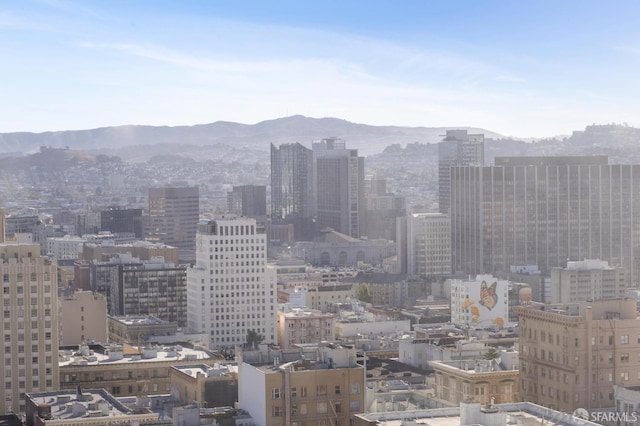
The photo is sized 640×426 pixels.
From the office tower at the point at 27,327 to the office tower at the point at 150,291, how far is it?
41.6 metres

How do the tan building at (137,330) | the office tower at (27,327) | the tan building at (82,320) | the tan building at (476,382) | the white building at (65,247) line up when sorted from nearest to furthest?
1. the tan building at (476,382)
2. the office tower at (27,327)
3. the tan building at (82,320)
4. the tan building at (137,330)
5. the white building at (65,247)

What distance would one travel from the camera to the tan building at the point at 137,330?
74.4m

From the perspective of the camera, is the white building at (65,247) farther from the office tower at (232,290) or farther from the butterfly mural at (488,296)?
the office tower at (232,290)

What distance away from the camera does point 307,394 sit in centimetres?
3803

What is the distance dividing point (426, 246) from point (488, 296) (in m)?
42.5

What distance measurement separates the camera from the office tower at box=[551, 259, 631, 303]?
88625 mm

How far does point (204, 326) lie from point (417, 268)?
5199 cm

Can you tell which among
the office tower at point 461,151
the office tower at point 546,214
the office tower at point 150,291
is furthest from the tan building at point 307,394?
the office tower at point 461,151

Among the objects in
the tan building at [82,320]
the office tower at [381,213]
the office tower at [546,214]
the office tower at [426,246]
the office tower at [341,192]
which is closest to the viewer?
the tan building at [82,320]

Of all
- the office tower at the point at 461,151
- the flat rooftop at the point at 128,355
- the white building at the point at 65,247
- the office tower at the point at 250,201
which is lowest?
the flat rooftop at the point at 128,355

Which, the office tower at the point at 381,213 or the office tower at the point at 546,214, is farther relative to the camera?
the office tower at the point at 381,213

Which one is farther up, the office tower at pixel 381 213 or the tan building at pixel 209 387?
the office tower at pixel 381 213

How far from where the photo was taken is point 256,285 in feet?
261

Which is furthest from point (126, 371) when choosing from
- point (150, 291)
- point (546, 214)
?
point (546, 214)
